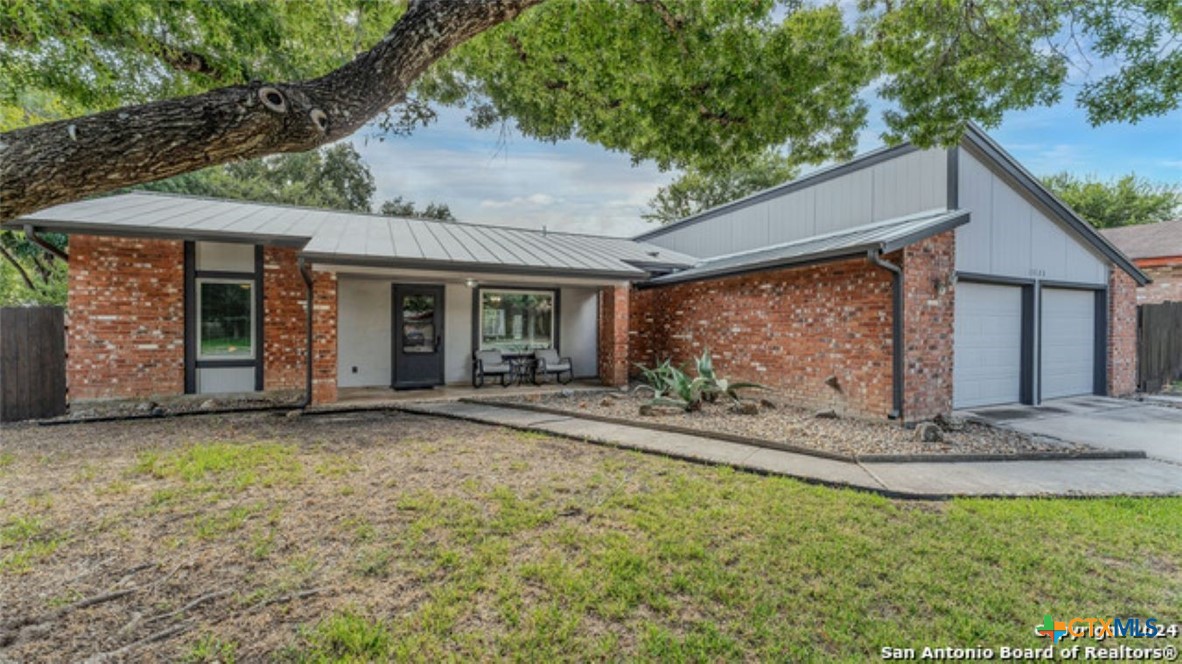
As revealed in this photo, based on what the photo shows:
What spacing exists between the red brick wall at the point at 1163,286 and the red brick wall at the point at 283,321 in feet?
68.2

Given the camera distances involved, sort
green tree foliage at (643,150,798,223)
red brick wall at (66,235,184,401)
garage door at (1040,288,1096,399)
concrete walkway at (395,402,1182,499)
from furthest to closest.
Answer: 1. green tree foliage at (643,150,798,223)
2. garage door at (1040,288,1096,399)
3. red brick wall at (66,235,184,401)
4. concrete walkway at (395,402,1182,499)

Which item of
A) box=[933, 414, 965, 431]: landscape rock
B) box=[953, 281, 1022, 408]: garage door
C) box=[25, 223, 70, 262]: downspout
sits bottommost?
box=[933, 414, 965, 431]: landscape rock

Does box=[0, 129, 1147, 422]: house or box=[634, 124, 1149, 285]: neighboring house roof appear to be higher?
box=[634, 124, 1149, 285]: neighboring house roof

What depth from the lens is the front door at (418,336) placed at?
1066 cm

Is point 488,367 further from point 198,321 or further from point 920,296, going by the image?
point 920,296

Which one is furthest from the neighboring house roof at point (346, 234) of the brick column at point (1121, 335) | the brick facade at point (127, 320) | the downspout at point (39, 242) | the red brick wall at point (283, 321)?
the brick column at point (1121, 335)

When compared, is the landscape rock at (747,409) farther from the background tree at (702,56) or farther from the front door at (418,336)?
the front door at (418,336)

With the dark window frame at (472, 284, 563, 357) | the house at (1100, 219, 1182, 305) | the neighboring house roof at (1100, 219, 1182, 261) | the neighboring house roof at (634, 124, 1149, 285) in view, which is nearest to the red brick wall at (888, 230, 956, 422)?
the neighboring house roof at (634, 124, 1149, 285)

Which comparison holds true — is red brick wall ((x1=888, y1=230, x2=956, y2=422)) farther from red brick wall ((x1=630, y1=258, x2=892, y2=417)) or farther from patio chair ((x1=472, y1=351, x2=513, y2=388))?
patio chair ((x1=472, y1=351, x2=513, y2=388))

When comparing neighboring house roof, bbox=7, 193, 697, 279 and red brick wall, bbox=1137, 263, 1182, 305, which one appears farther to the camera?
red brick wall, bbox=1137, 263, 1182, 305

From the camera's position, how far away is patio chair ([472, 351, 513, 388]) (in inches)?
424

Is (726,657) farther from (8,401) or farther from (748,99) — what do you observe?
(8,401)

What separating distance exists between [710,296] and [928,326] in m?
3.96

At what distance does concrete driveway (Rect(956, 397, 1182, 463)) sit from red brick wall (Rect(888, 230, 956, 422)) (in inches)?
40.5
